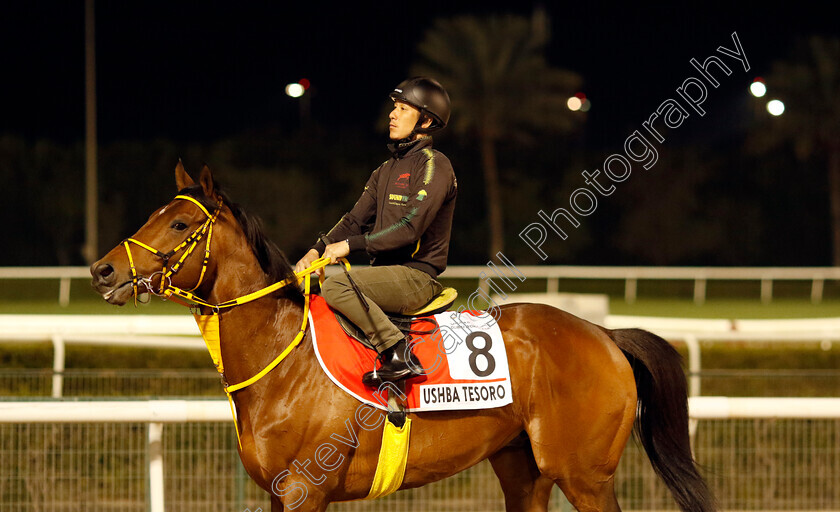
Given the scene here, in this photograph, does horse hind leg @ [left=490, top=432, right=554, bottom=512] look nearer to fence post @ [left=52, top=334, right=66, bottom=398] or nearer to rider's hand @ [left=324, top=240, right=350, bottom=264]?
rider's hand @ [left=324, top=240, right=350, bottom=264]

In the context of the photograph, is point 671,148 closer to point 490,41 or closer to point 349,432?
point 490,41

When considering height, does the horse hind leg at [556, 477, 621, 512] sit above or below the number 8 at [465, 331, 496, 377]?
below

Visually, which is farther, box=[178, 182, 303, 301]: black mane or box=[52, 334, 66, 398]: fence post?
box=[52, 334, 66, 398]: fence post

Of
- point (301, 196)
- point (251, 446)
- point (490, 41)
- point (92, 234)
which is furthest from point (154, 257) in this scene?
Answer: point (490, 41)

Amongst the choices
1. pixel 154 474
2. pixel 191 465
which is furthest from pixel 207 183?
pixel 191 465

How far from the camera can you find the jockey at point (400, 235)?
11.7 ft

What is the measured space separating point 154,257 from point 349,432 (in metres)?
0.95

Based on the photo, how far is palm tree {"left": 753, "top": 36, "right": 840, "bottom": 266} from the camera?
29281 mm

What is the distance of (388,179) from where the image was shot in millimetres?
3807

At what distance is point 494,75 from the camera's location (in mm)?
30391

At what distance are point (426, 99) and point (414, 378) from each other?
43.5 inches

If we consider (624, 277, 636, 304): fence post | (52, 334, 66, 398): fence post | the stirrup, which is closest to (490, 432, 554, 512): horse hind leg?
the stirrup

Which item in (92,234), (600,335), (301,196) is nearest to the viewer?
(600,335)

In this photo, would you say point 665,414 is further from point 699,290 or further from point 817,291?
point 817,291
